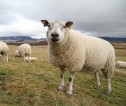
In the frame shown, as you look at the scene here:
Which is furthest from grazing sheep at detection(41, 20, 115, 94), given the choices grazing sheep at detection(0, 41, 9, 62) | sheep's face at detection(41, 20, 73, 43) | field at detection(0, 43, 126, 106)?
grazing sheep at detection(0, 41, 9, 62)

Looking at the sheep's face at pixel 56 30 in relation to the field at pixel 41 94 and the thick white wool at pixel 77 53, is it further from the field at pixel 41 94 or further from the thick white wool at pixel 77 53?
the field at pixel 41 94

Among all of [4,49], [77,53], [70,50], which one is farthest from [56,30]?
[4,49]

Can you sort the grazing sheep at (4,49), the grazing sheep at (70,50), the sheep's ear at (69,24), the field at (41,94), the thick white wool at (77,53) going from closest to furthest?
the field at (41,94) < the grazing sheep at (70,50) < the sheep's ear at (69,24) < the thick white wool at (77,53) < the grazing sheep at (4,49)

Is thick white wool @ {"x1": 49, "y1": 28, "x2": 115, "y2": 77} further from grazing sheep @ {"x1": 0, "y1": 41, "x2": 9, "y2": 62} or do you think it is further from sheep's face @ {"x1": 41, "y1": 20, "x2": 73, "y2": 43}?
grazing sheep @ {"x1": 0, "y1": 41, "x2": 9, "y2": 62}

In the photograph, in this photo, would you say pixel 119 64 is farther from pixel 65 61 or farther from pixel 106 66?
pixel 65 61

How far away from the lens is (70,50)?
1209 centimetres

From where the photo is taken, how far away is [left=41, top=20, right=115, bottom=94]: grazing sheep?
37.3 ft

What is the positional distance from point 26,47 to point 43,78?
707 inches

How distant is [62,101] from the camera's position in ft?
37.1

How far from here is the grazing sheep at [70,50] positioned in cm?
1136

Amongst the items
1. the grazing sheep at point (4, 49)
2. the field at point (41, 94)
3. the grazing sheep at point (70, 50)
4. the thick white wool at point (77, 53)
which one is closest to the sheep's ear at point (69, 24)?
the grazing sheep at point (70, 50)

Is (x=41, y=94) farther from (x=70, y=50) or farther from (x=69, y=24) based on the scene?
(x=69, y=24)

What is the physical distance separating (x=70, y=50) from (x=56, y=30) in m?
1.55

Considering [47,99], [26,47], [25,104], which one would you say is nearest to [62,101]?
[47,99]
